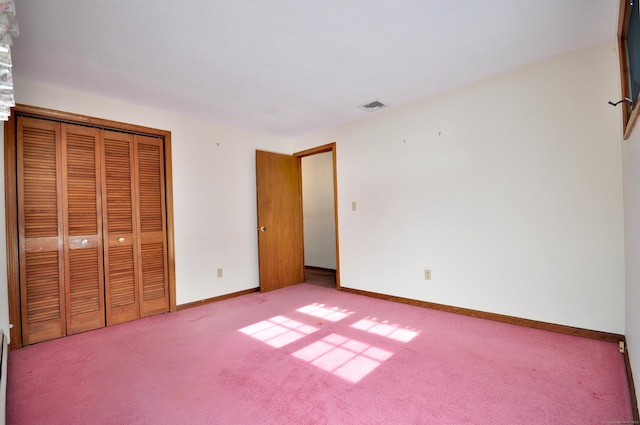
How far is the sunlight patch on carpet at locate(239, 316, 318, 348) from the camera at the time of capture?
8.27 ft

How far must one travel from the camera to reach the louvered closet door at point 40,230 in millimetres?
2566

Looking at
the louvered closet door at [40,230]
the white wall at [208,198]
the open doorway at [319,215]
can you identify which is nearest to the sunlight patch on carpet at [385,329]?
the white wall at [208,198]

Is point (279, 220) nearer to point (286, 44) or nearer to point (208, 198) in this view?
point (208, 198)

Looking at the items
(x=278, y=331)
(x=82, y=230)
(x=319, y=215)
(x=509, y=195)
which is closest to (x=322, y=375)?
(x=278, y=331)

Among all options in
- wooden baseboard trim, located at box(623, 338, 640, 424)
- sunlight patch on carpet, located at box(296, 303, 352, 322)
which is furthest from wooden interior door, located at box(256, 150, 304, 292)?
wooden baseboard trim, located at box(623, 338, 640, 424)

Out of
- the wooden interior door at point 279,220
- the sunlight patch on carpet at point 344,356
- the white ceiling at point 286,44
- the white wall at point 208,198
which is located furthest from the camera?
the wooden interior door at point 279,220

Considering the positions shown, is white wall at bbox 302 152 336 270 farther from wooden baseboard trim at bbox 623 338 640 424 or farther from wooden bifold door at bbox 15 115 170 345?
wooden baseboard trim at bbox 623 338 640 424

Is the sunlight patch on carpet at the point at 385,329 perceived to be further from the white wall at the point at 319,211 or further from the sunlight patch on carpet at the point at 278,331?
the white wall at the point at 319,211

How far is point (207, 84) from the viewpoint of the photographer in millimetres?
2736

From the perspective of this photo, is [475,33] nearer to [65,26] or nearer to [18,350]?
[65,26]

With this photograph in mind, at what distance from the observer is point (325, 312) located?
323 centimetres

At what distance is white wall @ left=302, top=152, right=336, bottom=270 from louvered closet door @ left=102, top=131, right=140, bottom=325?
3.18 m

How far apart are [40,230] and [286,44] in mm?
2671

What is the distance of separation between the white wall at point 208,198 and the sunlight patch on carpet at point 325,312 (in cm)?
117
